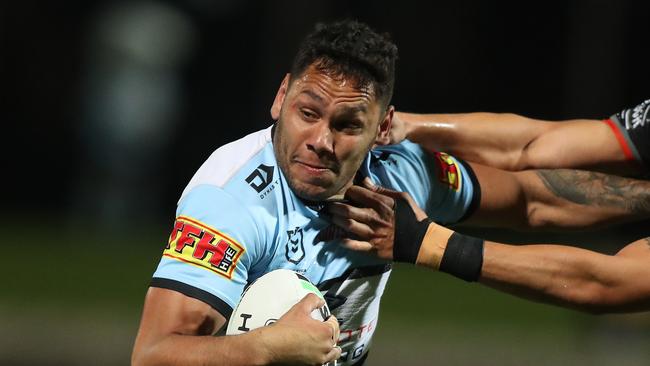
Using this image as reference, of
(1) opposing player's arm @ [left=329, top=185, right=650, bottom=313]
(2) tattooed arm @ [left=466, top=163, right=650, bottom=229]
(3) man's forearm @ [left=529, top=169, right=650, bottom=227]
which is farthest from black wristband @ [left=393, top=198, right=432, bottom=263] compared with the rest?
(3) man's forearm @ [left=529, top=169, right=650, bottom=227]

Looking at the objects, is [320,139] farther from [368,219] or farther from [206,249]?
[206,249]

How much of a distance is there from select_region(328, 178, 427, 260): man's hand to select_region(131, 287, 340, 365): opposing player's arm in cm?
53

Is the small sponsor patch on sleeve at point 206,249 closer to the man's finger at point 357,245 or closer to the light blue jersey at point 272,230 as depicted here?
the light blue jersey at point 272,230

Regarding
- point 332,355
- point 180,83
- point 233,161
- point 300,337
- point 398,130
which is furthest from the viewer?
point 180,83

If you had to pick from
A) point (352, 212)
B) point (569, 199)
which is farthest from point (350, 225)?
point (569, 199)

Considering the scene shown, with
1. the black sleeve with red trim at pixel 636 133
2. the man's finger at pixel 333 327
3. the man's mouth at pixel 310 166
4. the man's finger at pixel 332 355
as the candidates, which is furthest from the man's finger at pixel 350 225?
the black sleeve with red trim at pixel 636 133

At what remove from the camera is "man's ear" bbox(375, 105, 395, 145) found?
5.02 meters

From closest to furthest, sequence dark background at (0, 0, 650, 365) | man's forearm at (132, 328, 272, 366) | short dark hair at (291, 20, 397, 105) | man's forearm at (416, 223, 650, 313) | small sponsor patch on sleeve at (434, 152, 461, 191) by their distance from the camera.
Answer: man's forearm at (132, 328, 272, 366), short dark hair at (291, 20, 397, 105), man's forearm at (416, 223, 650, 313), small sponsor patch on sleeve at (434, 152, 461, 191), dark background at (0, 0, 650, 365)

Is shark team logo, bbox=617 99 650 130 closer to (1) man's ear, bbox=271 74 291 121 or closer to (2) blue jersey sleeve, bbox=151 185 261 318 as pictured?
(1) man's ear, bbox=271 74 291 121

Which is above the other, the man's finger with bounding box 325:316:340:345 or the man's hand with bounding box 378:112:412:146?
the man's hand with bounding box 378:112:412:146

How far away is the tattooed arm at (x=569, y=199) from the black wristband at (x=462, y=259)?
704 mm

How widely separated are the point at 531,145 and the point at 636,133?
55 centimetres

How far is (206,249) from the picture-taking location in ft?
14.1

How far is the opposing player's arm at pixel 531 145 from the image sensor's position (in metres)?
5.86
